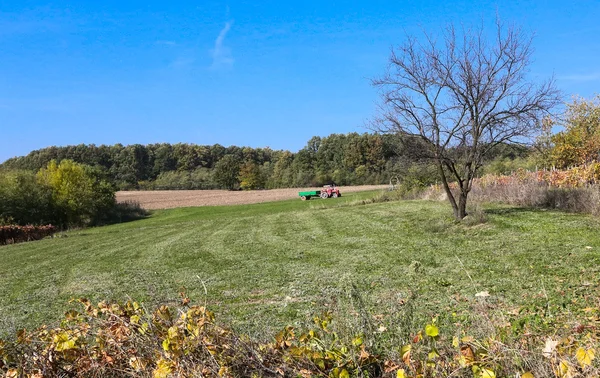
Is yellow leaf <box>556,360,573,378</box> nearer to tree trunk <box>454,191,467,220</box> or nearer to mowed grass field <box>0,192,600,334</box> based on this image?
mowed grass field <box>0,192,600,334</box>

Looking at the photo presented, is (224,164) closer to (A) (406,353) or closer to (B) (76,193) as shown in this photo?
(B) (76,193)

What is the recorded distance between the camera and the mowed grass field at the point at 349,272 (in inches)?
219

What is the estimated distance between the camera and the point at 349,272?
8.10m

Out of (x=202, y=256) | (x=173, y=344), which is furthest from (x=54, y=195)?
(x=173, y=344)

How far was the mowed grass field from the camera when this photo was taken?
555 centimetres

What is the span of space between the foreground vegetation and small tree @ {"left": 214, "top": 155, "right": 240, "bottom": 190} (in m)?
70.5

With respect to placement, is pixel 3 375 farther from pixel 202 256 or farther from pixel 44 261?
pixel 44 261

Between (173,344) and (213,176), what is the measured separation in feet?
284

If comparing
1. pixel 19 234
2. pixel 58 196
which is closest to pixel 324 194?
pixel 58 196

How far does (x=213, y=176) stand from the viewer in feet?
286

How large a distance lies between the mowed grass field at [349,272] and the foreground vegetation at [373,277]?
0.03m

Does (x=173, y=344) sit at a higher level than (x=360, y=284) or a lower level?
higher

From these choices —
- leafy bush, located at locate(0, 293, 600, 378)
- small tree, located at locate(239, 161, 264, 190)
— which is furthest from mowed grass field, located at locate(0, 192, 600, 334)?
small tree, located at locate(239, 161, 264, 190)

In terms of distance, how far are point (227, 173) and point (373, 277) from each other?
3130 inches
